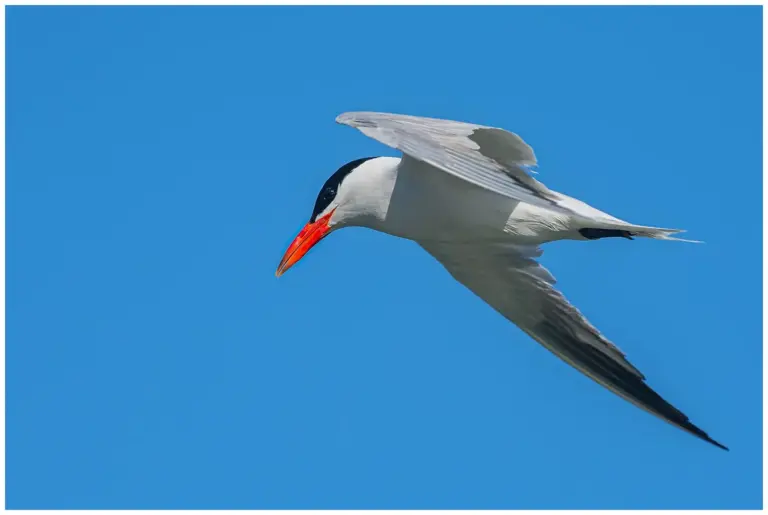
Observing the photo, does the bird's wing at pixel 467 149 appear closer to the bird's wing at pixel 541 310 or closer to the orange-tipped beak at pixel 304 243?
the orange-tipped beak at pixel 304 243

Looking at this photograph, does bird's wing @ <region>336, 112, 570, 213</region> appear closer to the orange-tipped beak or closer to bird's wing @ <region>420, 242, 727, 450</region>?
the orange-tipped beak

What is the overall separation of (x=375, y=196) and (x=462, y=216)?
602 millimetres

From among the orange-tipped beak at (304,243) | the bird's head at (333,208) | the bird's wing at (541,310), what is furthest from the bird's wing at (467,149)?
the bird's wing at (541,310)

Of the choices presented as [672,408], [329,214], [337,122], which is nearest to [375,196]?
[329,214]

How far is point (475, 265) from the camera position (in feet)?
35.4

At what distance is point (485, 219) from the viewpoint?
974 cm

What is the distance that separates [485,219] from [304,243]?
1276 millimetres

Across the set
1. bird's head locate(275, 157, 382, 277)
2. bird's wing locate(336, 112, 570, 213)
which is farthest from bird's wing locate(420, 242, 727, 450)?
bird's wing locate(336, 112, 570, 213)

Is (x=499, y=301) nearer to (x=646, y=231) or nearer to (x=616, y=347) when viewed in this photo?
(x=616, y=347)

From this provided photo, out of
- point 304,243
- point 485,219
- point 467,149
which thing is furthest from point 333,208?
point 467,149

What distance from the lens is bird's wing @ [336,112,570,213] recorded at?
8.30 metres

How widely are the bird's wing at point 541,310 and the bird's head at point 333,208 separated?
36.0 inches

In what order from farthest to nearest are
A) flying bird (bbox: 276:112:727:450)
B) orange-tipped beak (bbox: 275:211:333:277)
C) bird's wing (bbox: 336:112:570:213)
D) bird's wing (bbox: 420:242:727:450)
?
bird's wing (bbox: 420:242:727:450), orange-tipped beak (bbox: 275:211:333:277), flying bird (bbox: 276:112:727:450), bird's wing (bbox: 336:112:570:213)

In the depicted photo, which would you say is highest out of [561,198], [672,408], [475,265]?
[561,198]
